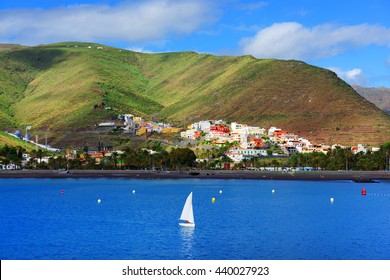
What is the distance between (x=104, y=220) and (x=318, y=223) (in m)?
24.2

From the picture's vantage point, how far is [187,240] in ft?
220

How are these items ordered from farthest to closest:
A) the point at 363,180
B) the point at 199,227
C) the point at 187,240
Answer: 1. the point at 363,180
2. the point at 199,227
3. the point at 187,240

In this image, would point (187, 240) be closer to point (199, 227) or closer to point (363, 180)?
point (199, 227)

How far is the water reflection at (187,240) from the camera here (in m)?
60.0

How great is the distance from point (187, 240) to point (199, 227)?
10561 mm

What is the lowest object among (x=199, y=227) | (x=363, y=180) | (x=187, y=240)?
(x=187, y=240)

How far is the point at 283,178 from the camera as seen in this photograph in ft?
625

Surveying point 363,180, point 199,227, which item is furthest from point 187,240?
point 363,180

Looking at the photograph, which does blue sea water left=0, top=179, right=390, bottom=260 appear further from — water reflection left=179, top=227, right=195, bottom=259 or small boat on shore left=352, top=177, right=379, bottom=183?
small boat on shore left=352, top=177, right=379, bottom=183

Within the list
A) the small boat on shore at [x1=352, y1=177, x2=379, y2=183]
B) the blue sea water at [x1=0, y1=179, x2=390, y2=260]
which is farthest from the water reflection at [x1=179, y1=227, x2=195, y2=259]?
the small boat on shore at [x1=352, y1=177, x2=379, y2=183]
